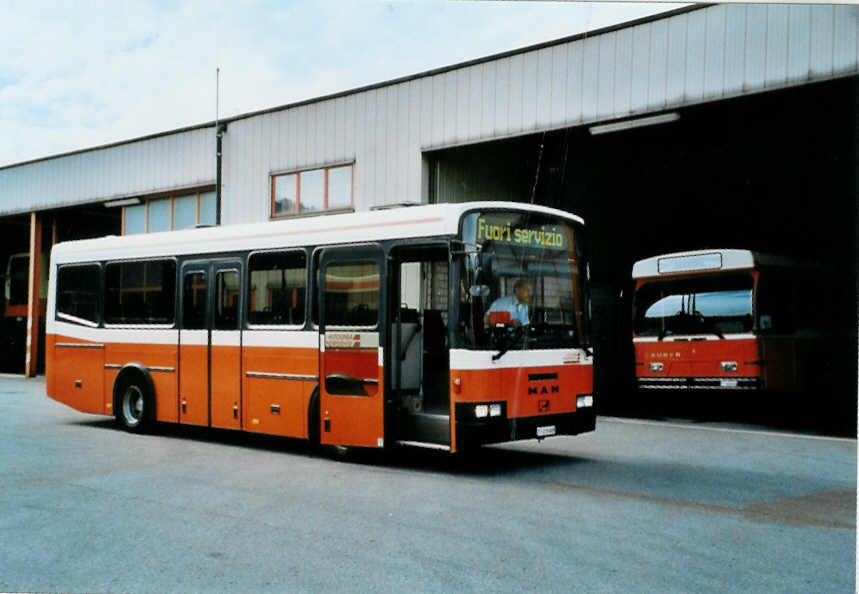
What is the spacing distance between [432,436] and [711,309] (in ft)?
27.9

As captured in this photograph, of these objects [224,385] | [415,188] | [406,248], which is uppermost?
[415,188]

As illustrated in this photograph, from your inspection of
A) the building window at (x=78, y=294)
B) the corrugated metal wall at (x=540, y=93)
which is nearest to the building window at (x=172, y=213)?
the corrugated metal wall at (x=540, y=93)

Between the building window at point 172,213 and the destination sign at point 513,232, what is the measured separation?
14.2 metres

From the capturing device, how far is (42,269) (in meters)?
30.1

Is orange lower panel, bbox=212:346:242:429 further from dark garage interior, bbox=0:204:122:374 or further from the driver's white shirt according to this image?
dark garage interior, bbox=0:204:122:374

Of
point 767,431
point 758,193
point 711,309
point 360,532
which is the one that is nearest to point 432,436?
point 360,532

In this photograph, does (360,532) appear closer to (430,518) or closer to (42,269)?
(430,518)

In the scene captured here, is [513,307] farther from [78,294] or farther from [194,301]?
[78,294]

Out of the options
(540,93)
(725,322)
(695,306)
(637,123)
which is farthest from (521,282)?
(695,306)

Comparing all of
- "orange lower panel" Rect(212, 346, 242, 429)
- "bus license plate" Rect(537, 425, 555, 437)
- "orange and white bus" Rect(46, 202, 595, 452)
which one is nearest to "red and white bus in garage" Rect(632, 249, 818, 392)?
"orange and white bus" Rect(46, 202, 595, 452)

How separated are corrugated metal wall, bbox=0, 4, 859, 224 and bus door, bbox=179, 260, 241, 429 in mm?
6663

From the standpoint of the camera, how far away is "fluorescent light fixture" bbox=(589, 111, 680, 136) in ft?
47.7

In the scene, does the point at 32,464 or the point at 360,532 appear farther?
the point at 32,464

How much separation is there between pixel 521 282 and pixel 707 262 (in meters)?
7.99
